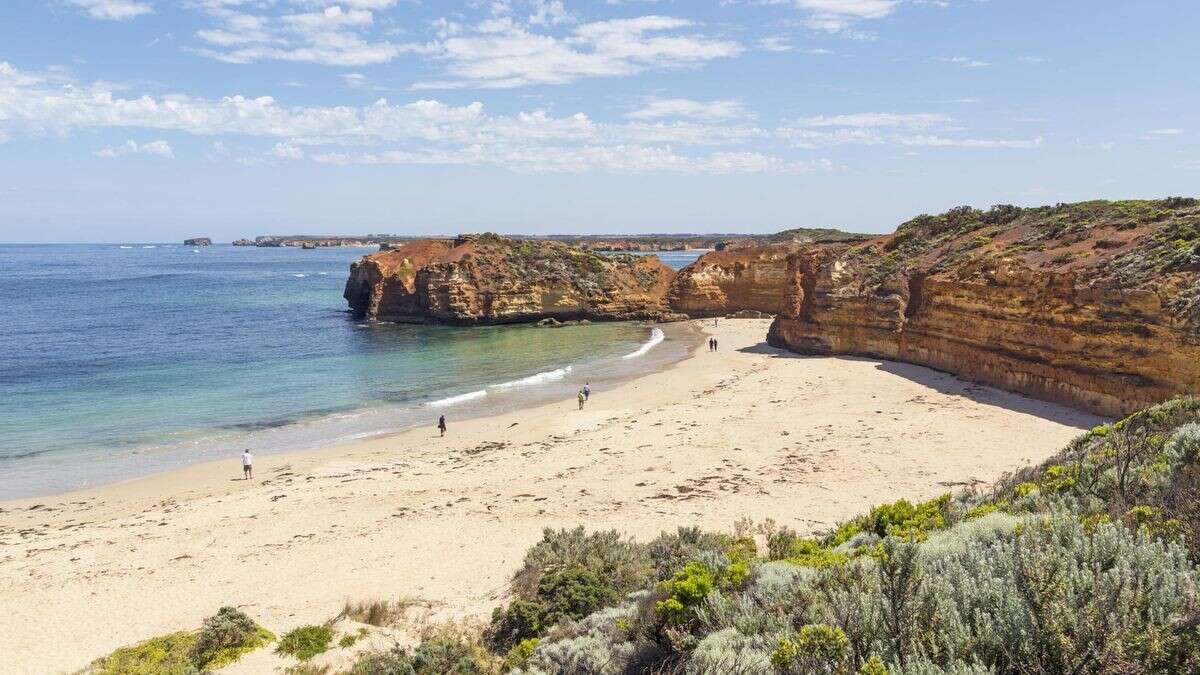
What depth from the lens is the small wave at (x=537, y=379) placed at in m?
34.2

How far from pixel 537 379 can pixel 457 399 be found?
5.55 m

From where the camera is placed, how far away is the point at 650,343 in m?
48.4

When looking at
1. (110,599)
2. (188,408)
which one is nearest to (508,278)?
(188,408)

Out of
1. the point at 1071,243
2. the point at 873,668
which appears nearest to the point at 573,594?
the point at 873,668

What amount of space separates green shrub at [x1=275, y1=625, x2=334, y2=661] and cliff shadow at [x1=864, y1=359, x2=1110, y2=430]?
20.1 metres

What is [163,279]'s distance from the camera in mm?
104375

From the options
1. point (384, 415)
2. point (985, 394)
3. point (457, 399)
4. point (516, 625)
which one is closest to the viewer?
point (516, 625)

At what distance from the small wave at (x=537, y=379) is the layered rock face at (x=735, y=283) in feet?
85.3

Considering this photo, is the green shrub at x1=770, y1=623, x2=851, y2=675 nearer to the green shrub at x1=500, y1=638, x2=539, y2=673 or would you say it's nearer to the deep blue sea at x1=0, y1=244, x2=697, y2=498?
the green shrub at x1=500, y1=638, x2=539, y2=673

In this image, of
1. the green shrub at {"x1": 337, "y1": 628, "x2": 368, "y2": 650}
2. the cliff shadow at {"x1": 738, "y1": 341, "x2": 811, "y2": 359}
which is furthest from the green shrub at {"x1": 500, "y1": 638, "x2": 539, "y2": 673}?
the cliff shadow at {"x1": 738, "y1": 341, "x2": 811, "y2": 359}

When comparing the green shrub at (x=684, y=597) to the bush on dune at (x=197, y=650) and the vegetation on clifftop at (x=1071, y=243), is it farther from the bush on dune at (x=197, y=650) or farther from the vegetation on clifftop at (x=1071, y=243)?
the vegetation on clifftop at (x=1071, y=243)

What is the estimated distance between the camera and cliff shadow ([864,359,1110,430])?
21219 mm

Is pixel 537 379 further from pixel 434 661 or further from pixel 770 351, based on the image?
pixel 434 661

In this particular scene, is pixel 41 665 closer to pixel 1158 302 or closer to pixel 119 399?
pixel 119 399
